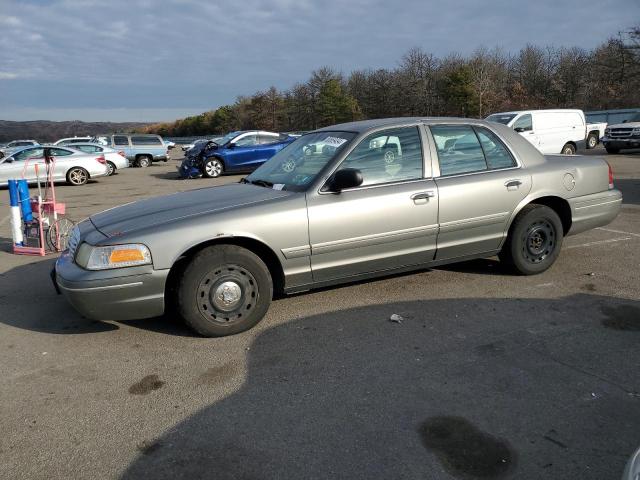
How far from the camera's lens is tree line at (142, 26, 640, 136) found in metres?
51.1

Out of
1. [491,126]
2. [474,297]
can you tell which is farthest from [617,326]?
[491,126]

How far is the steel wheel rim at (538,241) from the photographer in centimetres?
518

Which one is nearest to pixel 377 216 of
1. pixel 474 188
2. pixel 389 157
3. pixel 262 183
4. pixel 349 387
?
pixel 389 157

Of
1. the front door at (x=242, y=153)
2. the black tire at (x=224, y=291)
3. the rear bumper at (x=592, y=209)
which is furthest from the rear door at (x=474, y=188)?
the front door at (x=242, y=153)

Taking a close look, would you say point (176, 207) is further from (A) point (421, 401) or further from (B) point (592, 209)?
(B) point (592, 209)

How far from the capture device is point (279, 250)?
13.6 feet

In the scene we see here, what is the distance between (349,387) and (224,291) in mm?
1315

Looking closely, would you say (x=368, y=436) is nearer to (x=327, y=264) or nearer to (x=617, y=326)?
(x=327, y=264)

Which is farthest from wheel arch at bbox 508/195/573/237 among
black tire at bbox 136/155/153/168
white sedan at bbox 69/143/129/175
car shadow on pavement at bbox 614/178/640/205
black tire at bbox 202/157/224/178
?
black tire at bbox 136/155/153/168

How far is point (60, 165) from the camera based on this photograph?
18203 mm

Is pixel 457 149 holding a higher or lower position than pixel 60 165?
lower

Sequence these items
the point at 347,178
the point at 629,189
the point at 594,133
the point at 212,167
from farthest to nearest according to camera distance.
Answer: the point at 594,133 → the point at 212,167 → the point at 629,189 → the point at 347,178

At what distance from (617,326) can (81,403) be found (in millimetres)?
3895

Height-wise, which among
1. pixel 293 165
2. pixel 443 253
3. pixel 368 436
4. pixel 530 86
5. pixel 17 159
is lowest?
pixel 368 436
